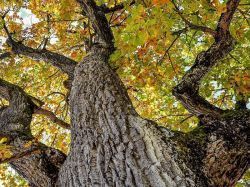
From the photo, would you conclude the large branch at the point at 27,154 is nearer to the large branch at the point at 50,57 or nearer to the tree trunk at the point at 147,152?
the tree trunk at the point at 147,152

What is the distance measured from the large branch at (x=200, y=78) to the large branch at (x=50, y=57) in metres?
2.88

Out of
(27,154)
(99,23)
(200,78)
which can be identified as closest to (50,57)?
(99,23)

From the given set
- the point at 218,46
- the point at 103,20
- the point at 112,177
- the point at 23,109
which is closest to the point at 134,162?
the point at 112,177

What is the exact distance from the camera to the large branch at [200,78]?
343 centimetres

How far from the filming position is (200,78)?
354 centimetres

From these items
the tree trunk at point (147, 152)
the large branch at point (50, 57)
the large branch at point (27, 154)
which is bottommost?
the tree trunk at point (147, 152)

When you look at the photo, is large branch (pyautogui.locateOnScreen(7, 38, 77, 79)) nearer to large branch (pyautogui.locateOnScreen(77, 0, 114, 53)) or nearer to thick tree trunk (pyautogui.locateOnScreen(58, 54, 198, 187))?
large branch (pyautogui.locateOnScreen(77, 0, 114, 53))

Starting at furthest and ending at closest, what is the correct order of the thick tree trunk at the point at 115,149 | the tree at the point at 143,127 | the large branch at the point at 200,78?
the large branch at the point at 200,78
the tree at the point at 143,127
the thick tree trunk at the point at 115,149

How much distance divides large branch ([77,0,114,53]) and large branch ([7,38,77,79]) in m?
0.78

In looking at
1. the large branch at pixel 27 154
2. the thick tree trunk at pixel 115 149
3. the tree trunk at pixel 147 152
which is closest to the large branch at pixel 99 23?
the large branch at pixel 27 154

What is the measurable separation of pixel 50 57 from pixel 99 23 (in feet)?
4.16

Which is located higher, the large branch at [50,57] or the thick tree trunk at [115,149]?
the large branch at [50,57]

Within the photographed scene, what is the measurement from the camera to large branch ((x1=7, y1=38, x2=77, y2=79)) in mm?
6078

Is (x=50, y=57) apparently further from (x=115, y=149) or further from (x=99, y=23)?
(x=115, y=149)
